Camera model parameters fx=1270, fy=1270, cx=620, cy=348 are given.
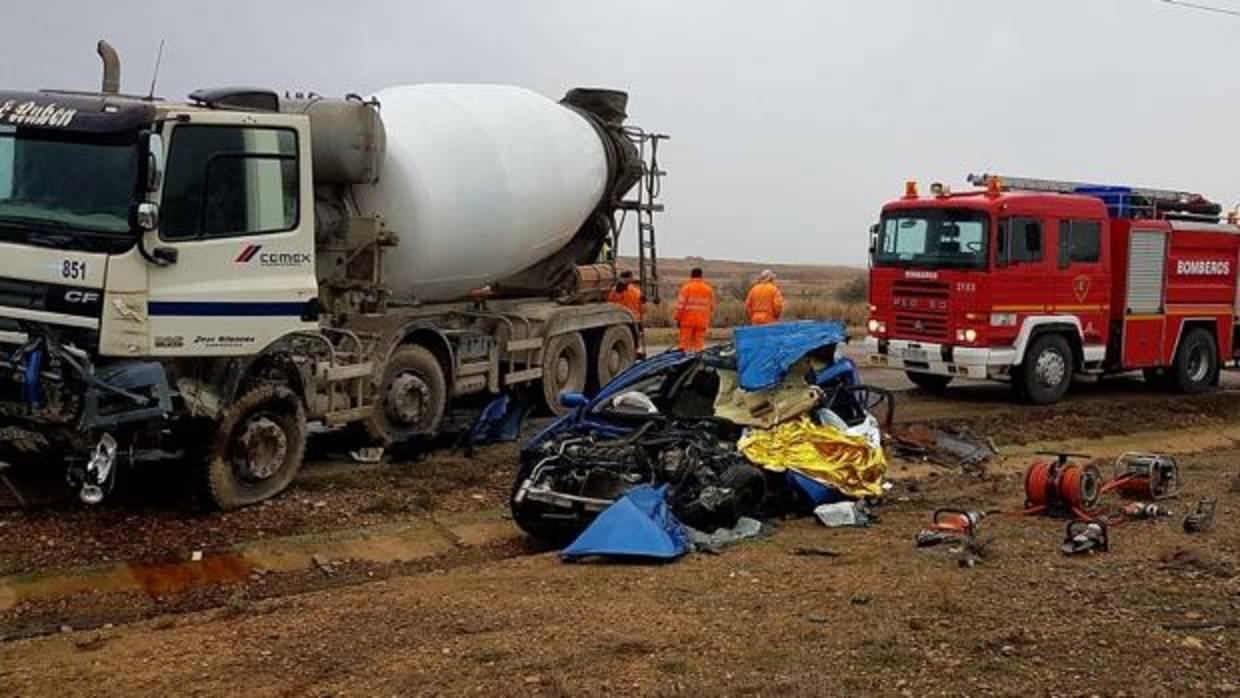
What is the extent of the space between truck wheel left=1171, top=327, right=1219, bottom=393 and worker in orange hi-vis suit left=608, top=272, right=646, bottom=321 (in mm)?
7521

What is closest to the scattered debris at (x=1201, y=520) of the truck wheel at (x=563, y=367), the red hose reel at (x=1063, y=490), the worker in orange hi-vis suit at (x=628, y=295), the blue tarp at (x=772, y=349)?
the red hose reel at (x=1063, y=490)

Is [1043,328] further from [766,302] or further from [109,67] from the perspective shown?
[109,67]

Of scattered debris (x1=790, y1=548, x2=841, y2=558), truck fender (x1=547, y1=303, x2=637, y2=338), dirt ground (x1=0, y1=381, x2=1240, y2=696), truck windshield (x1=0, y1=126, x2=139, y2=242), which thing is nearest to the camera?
dirt ground (x1=0, y1=381, x2=1240, y2=696)

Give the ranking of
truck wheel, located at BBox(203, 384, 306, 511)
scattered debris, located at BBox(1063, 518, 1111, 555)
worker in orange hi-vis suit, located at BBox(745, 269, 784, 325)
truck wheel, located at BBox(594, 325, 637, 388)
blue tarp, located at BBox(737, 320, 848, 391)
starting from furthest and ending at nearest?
1. worker in orange hi-vis suit, located at BBox(745, 269, 784, 325)
2. truck wheel, located at BBox(594, 325, 637, 388)
3. blue tarp, located at BBox(737, 320, 848, 391)
4. truck wheel, located at BBox(203, 384, 306, 511)
5. scattered debris, located at BBox(1063, 518, 1111, 555)

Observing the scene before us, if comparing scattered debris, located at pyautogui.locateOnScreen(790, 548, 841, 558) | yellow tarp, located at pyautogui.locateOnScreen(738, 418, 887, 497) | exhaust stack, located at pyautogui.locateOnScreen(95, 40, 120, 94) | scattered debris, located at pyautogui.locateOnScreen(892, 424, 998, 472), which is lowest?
scattered debris, located at pyautogui.locateOnScreen(892, 424, 998, 472)

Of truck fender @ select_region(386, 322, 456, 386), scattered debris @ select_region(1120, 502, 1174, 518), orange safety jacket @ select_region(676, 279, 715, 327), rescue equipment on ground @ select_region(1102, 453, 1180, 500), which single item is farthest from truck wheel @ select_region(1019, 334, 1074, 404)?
truck fender @ select_region(386, 322, 456, 386)

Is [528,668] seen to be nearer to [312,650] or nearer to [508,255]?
[312,650]

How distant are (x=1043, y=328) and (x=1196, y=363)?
12.2ft

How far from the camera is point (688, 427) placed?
873cm

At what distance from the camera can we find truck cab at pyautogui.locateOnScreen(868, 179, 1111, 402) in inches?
586

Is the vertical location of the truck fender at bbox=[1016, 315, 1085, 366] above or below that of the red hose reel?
above

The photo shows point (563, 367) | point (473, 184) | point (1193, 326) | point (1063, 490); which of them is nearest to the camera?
point (1063, 490)

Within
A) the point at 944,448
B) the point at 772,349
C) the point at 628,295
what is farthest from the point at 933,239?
the point at 772,349

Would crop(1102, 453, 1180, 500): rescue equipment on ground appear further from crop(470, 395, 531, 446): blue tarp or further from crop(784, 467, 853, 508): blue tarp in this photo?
crop(470, 395, 531, 446): blue tarp
